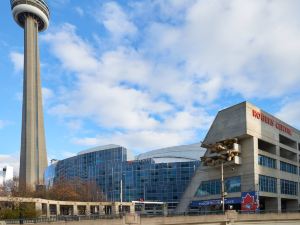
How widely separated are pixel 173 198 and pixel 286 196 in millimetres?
63160

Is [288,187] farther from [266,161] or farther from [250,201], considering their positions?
[250,201]

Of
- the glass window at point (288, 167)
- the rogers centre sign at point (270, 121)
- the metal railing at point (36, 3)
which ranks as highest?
the metal railing at point (36, 3)

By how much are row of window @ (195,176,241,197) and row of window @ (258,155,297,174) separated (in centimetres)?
589

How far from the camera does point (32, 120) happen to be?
172625 millimetres

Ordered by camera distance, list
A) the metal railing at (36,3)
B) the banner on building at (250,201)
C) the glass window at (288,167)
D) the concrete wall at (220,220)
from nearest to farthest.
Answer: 1. the concrete wall at (220,220)
2. the banner on building at (250,201)
3. the glass window at (288,167)
4. the metal railing at (36,3)

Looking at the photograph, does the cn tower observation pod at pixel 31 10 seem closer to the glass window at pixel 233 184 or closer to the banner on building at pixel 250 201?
the glass window at pixel 233 184

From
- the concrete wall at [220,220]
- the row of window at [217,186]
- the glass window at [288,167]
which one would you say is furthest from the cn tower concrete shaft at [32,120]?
the concrete wall at [220,220]

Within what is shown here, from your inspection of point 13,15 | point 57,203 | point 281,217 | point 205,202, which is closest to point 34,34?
point 13,15

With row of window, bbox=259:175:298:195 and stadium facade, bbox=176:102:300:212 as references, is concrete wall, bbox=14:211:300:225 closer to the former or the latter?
stadium facade, bbox=176:102:300:212

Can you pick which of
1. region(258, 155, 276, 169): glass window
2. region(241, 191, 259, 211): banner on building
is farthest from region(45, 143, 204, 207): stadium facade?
region(241, 191, 259, 211): banner on building

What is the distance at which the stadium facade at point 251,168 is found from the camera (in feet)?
286

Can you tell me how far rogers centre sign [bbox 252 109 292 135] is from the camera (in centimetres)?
8956

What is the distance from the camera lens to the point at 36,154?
172750mm

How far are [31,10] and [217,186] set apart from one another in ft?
417
